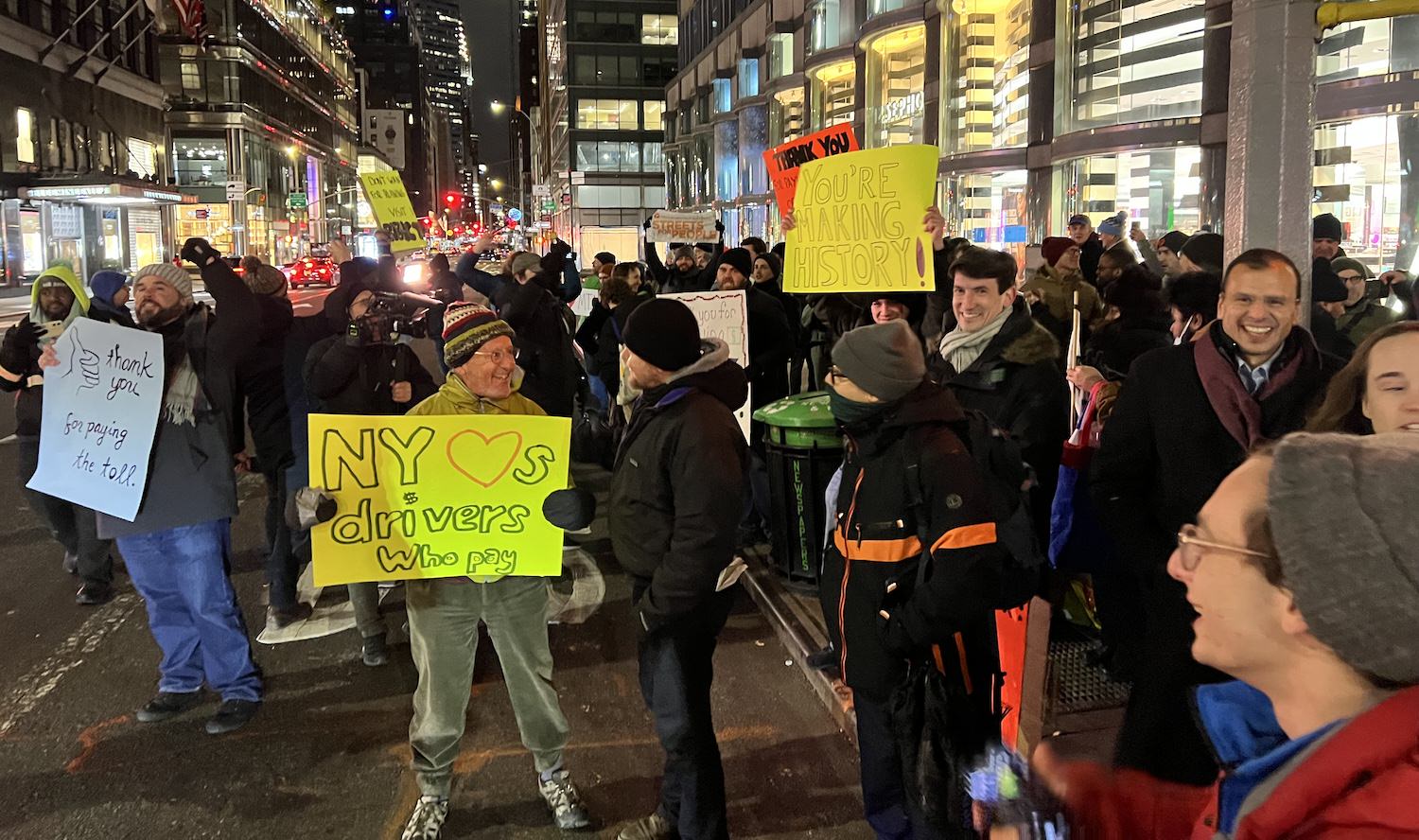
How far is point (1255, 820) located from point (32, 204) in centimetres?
5086

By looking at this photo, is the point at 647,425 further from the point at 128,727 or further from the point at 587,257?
the point at 587,257

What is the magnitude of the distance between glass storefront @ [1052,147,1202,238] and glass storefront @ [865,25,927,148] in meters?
8.02

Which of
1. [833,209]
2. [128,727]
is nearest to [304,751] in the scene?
[128,727]

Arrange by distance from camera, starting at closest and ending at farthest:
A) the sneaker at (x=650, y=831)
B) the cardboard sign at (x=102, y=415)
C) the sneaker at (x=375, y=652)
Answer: the sneaker at (x=650, y=831), the cardboard sign at (x=102, y=415), the sneaker at (x=375, y=652)

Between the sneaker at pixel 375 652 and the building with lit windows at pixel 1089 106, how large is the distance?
30.2ft

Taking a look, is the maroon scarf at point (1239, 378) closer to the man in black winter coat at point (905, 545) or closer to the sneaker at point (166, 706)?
the man in black winter coat at point (905, 545)

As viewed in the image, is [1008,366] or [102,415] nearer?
[1008,366]

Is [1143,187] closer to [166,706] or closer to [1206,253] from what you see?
[1206,253]

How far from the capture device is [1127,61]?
701 inches

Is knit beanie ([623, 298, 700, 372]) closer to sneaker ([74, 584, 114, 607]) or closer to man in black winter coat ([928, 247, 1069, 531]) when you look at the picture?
man in black winter coat ([928, 247, 1069, 531])

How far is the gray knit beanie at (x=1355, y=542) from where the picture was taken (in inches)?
45.1

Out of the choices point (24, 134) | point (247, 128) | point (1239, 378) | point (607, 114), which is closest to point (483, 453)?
point (1239, 378)

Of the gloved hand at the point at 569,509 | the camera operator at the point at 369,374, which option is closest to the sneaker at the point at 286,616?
the camera operator at the point at 369,374

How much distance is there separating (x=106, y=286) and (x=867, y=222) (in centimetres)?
410
